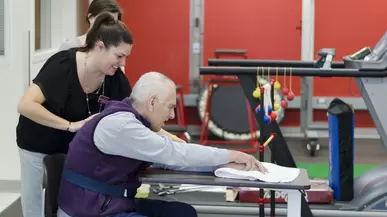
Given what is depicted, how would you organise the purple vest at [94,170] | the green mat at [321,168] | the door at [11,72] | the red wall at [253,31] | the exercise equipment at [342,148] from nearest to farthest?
Result: the purple vest at [94,170] < the exercise equipment at [342,148] < the door at [11,72] < the green mat at [321,168] < the red wall at [253,31]

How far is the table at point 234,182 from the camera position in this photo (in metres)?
2.87

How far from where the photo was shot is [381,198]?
4645mm

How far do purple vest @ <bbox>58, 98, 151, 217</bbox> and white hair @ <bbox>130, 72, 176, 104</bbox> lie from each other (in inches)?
2.2

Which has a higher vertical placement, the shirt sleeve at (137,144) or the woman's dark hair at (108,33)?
the woman's dark hair at (108,33)

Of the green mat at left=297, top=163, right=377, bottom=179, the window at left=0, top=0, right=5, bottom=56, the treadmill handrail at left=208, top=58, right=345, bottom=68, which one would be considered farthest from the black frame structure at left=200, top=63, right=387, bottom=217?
the green mat at left=297, top=163, right=377, bottom=179

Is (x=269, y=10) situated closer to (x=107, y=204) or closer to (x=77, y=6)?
(x=77, y=6)

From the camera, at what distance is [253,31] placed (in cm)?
862

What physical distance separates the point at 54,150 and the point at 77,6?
389 centimetres

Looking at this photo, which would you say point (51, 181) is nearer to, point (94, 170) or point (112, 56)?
point (94, 170)

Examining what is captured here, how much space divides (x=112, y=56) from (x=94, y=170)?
63 centimetres

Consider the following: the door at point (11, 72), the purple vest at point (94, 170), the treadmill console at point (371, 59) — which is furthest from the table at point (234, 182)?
the door at point (11, 72)

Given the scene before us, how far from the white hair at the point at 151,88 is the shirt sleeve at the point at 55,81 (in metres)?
0.56

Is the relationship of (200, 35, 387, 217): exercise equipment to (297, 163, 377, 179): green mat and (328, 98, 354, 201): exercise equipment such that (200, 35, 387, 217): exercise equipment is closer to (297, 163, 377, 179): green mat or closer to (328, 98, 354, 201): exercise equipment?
(328, 98, 354, 201): exercise equipment

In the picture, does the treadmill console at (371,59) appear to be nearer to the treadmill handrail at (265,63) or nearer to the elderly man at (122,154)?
the treadmill handrail at (265,63)
